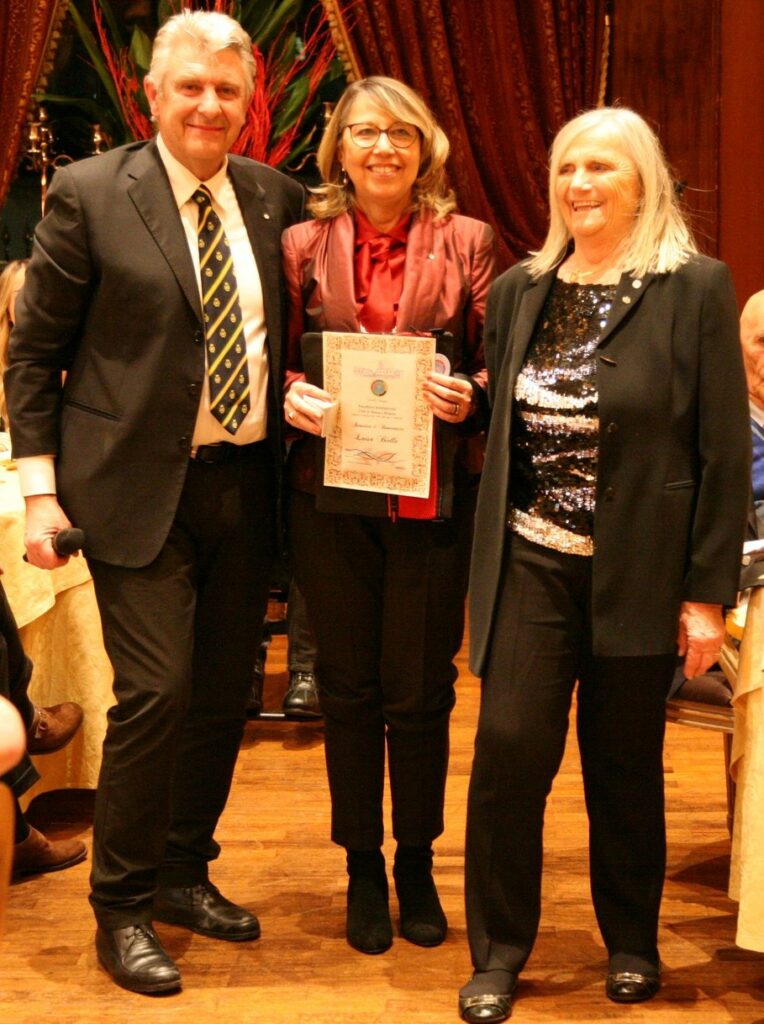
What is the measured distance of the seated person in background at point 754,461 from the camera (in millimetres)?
3025

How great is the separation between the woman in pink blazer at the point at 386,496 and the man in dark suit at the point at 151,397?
11 cm

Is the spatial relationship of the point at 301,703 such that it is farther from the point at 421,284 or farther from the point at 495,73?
the point at 495,73

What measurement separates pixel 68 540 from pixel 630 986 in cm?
132

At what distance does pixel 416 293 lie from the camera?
8.87ft

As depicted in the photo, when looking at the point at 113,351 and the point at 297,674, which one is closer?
the point at 113,351

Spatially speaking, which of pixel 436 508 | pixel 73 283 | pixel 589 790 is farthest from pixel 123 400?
pixel 589 790

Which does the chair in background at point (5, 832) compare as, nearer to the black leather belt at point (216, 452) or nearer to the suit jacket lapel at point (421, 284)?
the black leather belt at point (216, 452)

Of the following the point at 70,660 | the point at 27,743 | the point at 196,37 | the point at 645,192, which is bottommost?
the point at 27,743

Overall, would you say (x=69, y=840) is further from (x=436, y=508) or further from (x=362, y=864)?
(x=436, y=508)

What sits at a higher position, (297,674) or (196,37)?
(196,37)

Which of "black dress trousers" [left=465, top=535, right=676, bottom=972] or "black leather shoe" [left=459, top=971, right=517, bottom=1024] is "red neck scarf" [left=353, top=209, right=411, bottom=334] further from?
"black leather shoe" [left=459, top=971, right=517, bottom=1024]

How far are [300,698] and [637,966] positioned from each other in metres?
1.81

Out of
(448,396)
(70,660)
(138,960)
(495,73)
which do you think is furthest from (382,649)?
(495,73)

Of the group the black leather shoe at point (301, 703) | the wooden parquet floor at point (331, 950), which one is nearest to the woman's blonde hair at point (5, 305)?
the black leather shoe at point (301, 703)
